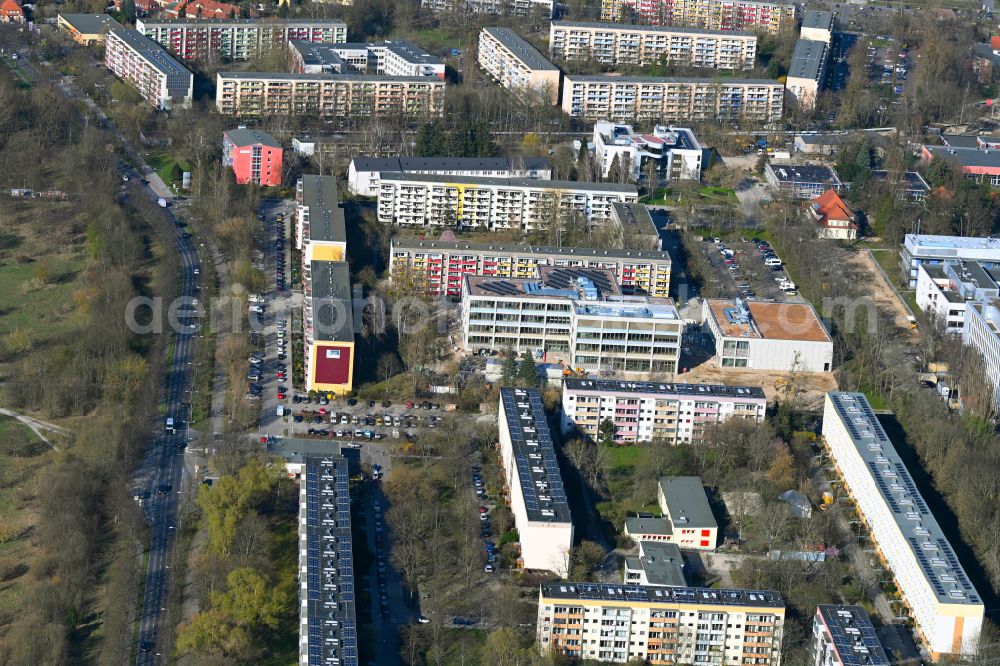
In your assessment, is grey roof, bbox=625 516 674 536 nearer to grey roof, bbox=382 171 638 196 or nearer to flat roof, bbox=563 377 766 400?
flat roof, bbox=563 377 766 400

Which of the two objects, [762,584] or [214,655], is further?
[762,584]

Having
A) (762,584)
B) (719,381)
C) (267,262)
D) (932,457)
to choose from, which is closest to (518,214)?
(267,262)

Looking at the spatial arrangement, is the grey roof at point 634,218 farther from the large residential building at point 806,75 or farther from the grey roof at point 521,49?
the large residential building at point 806,75

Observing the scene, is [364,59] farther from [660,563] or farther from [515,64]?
[660,563]

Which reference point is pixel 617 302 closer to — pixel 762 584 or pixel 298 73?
pixel 762 584

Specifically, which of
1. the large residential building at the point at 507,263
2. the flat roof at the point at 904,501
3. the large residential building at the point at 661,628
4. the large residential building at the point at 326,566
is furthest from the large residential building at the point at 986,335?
the large residential building at the point at 326,566

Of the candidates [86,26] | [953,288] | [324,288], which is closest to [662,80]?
[953,288]

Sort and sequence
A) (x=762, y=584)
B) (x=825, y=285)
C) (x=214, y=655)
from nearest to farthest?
(x=214, y=655) → (x=762, y=584) → (x=825, y=285)
